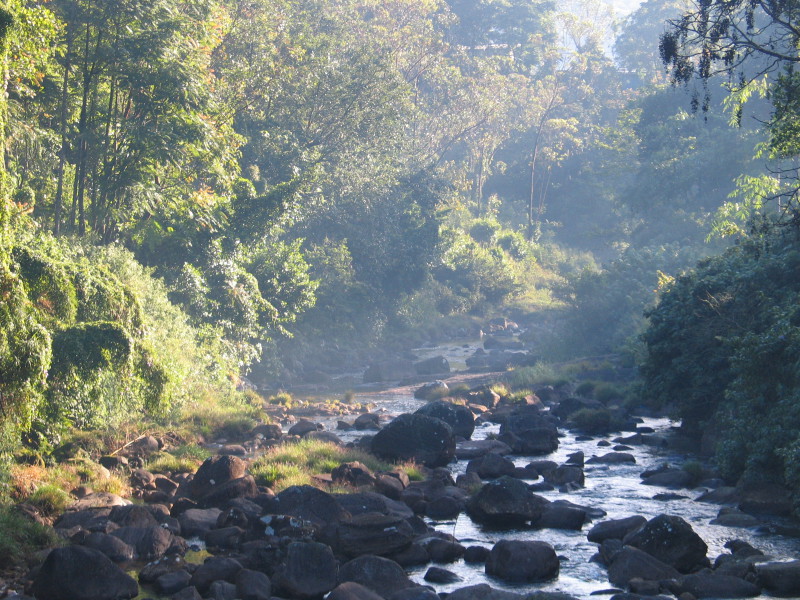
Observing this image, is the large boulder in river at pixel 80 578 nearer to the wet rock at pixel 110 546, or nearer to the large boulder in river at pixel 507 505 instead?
the wet rock at pixel 110 546

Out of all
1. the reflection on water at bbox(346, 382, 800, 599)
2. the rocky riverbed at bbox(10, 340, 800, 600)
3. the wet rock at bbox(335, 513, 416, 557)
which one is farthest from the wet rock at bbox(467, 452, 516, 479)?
the wet rock at bbox(335, 513, 416, 557)

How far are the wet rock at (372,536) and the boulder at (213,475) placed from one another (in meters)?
3.90

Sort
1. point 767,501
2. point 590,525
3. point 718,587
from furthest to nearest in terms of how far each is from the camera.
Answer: point 767,501, point 590,525, point 718,587

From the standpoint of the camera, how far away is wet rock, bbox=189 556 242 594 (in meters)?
11.7

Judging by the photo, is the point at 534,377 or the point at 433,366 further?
the point at 433,366

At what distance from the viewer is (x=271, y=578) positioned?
12195mm

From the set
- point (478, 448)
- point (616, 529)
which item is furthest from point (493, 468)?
point (616, 529)

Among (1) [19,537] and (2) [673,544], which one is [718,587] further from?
(1) [19,537]

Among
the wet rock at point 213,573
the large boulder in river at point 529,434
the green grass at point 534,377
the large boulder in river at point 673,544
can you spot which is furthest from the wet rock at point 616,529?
the green grass at point 534,377

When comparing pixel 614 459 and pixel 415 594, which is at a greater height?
pixel 614 459

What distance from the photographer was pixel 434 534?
14.3 meters

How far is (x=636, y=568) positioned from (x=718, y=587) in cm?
116

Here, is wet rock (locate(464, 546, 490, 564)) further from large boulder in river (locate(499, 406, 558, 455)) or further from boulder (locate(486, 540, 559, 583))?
large boulder in river (locate(499, 406, 558, 455))

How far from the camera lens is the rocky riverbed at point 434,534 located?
11.5 meters
